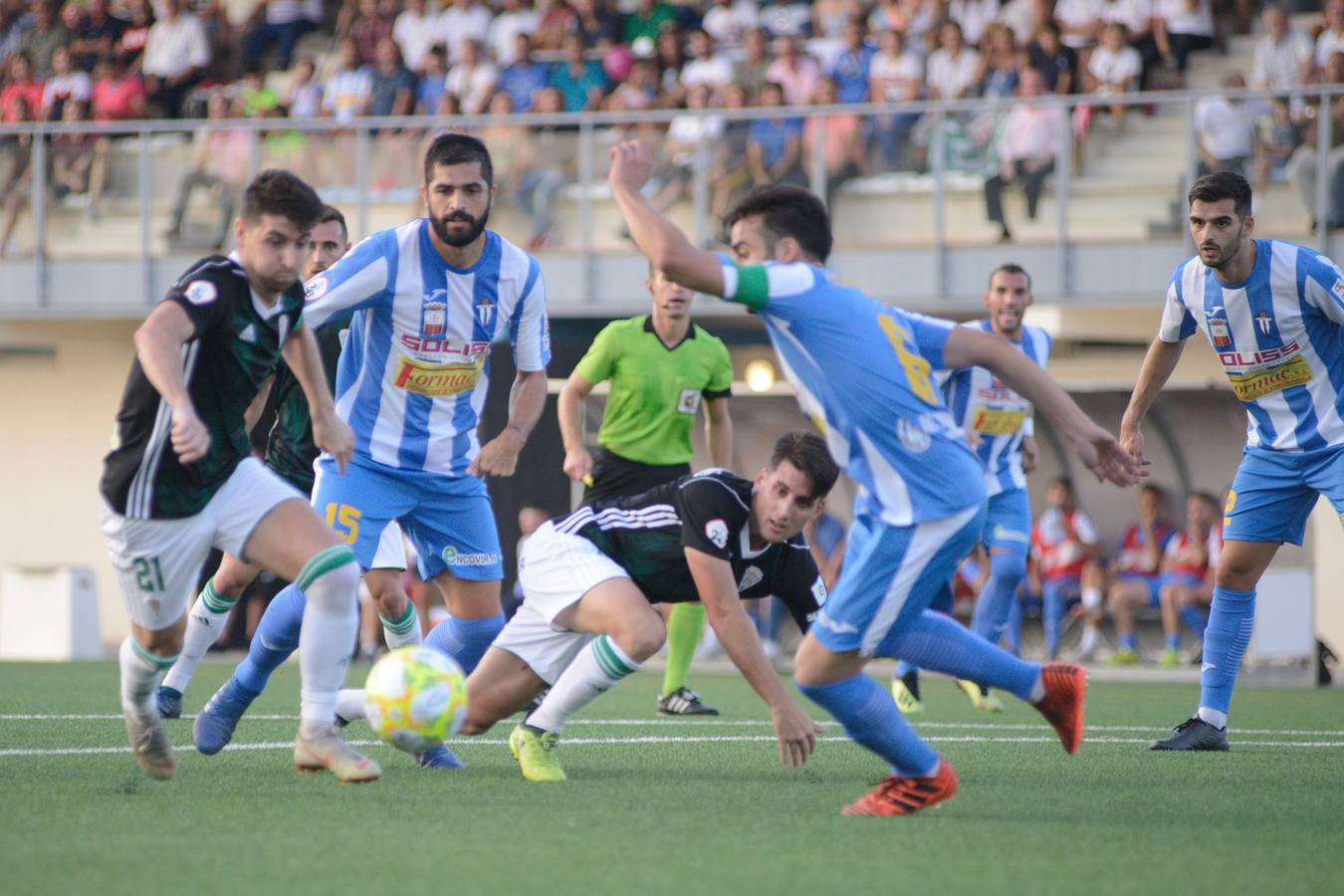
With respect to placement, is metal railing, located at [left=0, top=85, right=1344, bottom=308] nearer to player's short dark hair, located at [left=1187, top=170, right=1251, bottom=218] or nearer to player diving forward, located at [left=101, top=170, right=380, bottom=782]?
player's short dark hair, located at [left=1187, top=170, right=1251, bottom=218]

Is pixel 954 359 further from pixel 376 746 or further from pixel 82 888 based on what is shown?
pixel 376 746

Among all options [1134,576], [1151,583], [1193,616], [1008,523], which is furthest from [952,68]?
[1008,523]

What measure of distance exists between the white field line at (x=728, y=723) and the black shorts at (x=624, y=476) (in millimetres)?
1419

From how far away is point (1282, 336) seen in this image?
7.21m

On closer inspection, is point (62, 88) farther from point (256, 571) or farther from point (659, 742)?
point (659, 742)

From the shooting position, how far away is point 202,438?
192 inches

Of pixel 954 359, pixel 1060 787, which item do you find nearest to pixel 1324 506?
→ pixel 1060 787

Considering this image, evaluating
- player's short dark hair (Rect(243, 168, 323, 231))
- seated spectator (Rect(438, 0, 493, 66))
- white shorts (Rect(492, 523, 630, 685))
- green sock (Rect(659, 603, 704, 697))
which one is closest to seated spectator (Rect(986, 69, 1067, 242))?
green sock (Rect(659, 603, 704, 697))

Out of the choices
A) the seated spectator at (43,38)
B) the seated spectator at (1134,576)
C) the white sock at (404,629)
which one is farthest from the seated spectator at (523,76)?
the white sock at (404,629)

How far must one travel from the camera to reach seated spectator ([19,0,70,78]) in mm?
19797

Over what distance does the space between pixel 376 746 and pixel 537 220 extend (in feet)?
29.3

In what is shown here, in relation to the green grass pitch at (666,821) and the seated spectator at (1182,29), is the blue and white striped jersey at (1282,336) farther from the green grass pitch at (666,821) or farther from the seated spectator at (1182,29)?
the seated spectator at (1182,29)

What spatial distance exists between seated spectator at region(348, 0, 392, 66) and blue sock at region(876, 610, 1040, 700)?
14.0 meters

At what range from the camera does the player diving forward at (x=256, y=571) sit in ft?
22.8
